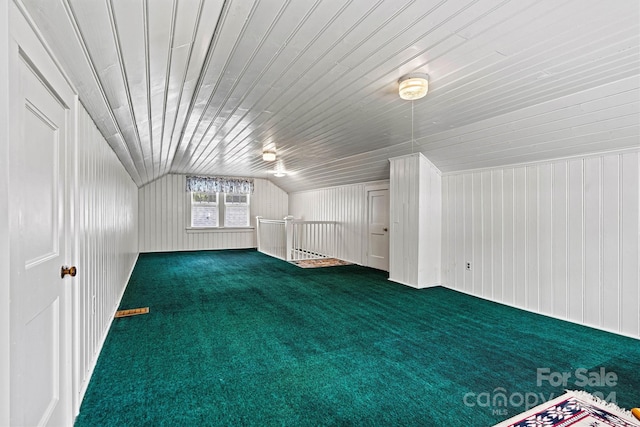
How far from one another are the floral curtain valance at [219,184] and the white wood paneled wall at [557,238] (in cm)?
645

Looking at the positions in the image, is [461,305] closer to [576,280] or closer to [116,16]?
[576,280]

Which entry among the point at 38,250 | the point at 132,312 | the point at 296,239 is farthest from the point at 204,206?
the point at 38,250

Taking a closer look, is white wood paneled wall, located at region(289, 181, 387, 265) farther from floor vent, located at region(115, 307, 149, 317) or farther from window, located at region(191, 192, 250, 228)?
floor vent, located at region(115, 307, 149, 317)

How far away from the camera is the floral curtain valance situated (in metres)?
8.61

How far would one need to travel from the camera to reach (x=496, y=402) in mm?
1867

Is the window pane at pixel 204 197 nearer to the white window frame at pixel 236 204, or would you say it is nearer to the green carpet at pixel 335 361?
the white window frame at pixel 236 204

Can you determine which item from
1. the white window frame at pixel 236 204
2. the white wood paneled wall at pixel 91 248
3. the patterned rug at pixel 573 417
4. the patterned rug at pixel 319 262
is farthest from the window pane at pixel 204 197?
the patterned rug at pixel 573 417

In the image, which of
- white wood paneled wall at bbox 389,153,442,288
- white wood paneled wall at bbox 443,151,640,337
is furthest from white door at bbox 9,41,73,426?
white wood paneled wall at bbox 443,151,640,337

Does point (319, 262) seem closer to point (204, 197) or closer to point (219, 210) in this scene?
point (219, 210)

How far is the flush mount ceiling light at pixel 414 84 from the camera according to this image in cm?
221

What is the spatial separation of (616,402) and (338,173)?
207 inches

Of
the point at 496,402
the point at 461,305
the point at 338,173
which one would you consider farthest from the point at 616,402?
the point at 338,173

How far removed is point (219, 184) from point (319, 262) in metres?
4.10

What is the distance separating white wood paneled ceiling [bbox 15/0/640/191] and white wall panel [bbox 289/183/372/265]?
2.97 m
